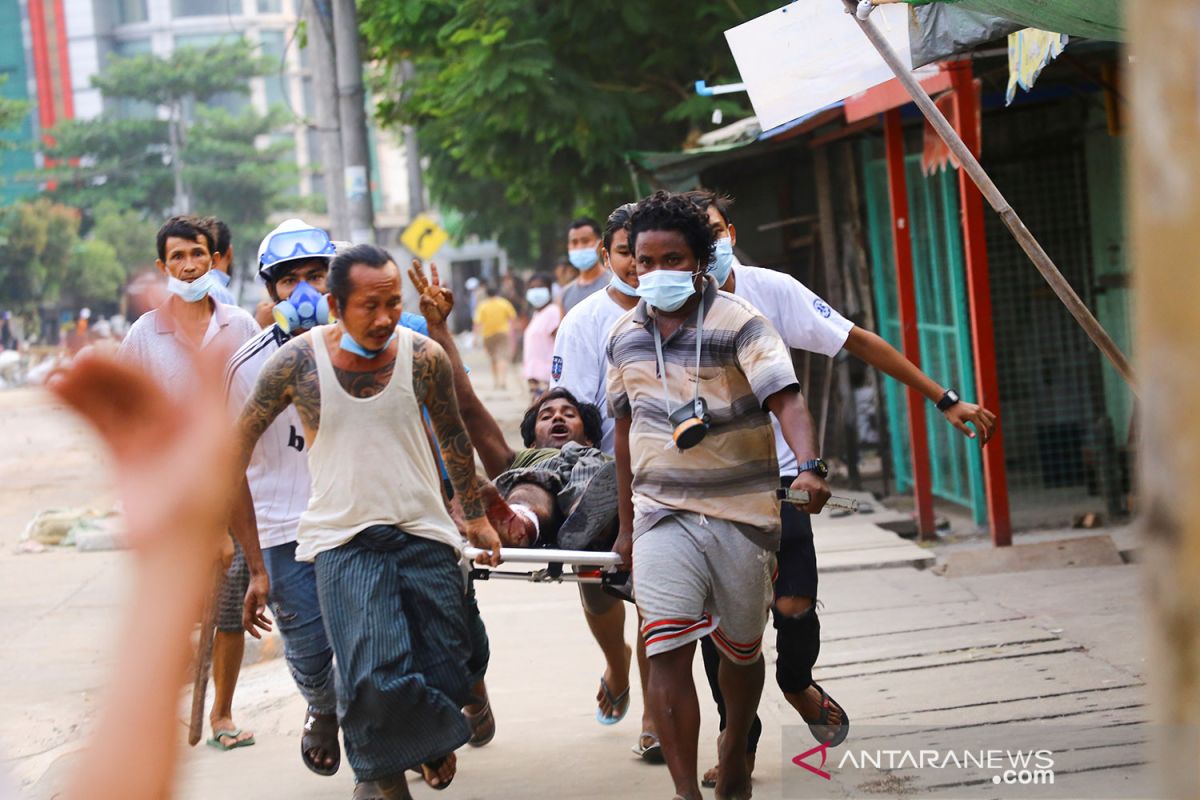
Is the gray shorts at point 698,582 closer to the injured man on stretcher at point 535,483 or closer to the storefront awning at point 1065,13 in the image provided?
the injured man on stretcher at point 535,483

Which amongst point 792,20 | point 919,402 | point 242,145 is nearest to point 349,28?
point 919,402

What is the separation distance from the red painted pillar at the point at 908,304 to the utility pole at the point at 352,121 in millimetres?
5292

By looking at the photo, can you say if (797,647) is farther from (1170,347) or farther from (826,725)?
(1170,347)

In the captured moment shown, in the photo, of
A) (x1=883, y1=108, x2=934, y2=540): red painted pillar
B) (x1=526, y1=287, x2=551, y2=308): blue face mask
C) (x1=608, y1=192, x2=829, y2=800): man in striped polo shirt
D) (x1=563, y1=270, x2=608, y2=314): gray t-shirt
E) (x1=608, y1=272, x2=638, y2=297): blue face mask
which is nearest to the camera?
(x1=608, y1=192, x2=829, y2=800): man in striped polo shirt

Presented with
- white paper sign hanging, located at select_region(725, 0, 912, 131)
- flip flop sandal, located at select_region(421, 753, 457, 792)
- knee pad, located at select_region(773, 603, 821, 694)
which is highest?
white paper sign hanging, located at select_region(725, 0, 912, 131)

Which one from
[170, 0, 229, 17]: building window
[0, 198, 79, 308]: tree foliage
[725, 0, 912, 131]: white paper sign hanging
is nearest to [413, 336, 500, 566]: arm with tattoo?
[725, 0, 912, 131]: white paper sign hanging

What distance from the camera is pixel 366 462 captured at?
178 inches

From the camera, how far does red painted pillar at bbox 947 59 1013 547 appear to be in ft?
27.0

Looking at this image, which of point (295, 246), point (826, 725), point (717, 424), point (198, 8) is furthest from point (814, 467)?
point (198, 8)

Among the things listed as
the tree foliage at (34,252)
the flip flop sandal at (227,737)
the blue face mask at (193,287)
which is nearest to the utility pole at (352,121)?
the blue face mask at (193,287)

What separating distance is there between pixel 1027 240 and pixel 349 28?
9.92 metres

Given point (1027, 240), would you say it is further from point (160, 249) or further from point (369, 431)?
point (160, 249)

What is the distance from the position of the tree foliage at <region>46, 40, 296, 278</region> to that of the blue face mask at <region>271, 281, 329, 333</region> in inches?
2089

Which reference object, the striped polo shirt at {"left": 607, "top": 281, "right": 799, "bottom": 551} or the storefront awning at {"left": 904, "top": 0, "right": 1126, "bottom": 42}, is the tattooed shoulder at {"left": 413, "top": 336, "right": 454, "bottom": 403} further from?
the storefront awning at {"left": 904, "top": 0, "right": 1126, "bottom": 42}
